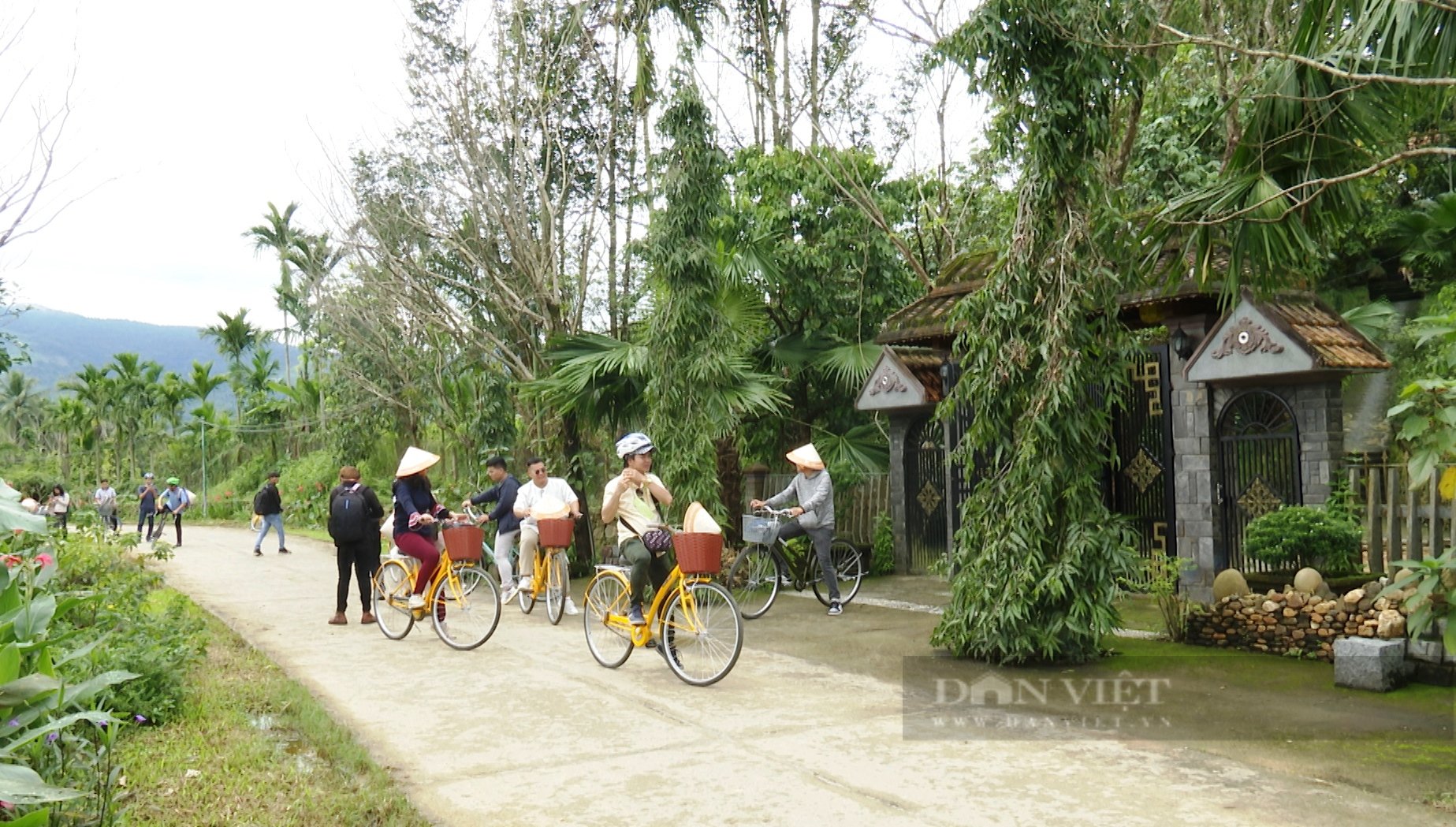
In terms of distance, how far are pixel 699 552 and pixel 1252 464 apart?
6093mm

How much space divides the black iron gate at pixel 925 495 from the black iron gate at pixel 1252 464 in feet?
12.8

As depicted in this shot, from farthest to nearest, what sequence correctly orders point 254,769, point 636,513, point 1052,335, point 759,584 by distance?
point 759,584 < point 636,513 < point 1052,335 < point 254,769

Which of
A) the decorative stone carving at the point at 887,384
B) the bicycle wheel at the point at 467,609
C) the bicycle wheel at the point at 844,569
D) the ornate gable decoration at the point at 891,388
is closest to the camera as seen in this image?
the bicycle wheel at the point at 467,609

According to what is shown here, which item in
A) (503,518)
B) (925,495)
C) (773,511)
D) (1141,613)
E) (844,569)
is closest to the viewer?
(1141,613)

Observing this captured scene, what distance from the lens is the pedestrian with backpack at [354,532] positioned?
11.0 metres

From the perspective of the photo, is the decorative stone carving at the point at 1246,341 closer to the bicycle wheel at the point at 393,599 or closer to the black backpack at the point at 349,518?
the bicycle wheel at the point at 393,599

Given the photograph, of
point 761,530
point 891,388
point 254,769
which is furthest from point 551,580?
point 254,769

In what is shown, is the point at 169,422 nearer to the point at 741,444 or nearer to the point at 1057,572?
the point at 741,444

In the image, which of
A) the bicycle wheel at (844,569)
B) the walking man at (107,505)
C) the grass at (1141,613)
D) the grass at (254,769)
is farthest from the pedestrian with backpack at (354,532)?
the walking man at (107,505)

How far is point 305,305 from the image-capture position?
22500 mm

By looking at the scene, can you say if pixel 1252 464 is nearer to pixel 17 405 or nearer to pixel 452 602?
pixel 452 602

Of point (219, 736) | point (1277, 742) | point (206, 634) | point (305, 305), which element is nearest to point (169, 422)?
point (305, 305)

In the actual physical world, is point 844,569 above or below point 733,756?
above

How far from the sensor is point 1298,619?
8234 millimetres
